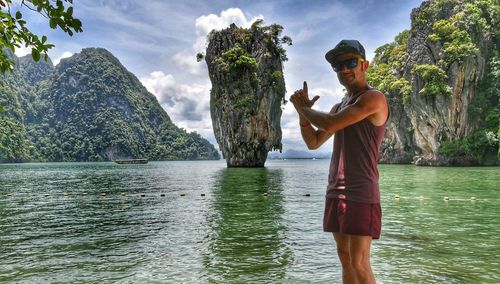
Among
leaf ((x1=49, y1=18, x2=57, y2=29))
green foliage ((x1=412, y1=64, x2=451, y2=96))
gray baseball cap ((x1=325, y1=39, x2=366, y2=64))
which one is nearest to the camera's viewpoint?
leaf ((x1=49, y1=18, x2=57, y2=29))

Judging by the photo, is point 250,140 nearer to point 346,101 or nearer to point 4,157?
point 346,101

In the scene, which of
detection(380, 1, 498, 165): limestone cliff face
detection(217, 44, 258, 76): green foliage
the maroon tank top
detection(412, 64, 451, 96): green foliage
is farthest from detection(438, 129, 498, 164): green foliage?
the maroon tank top

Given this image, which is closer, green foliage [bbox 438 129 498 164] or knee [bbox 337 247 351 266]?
knee [bbox 337 247 351 266]

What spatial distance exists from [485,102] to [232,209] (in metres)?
61.8

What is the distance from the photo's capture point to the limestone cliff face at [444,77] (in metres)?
63.7

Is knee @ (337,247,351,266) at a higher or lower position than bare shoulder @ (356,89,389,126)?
lower

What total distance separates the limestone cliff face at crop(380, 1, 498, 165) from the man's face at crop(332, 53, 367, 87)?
66807 millimetres

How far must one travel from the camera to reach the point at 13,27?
3.12 metres

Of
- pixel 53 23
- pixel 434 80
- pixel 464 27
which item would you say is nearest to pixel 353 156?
pixel 53 23

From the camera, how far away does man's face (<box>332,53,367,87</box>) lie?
364 centimetres

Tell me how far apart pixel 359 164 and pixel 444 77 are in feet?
228

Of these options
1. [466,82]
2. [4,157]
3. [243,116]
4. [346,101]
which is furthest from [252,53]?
[4,157]

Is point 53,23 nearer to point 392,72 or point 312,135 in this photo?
point 312,135

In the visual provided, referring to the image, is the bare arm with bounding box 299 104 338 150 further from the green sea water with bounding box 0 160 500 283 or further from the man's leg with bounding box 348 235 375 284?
the green sea water with bounding box 0 160 500 283
